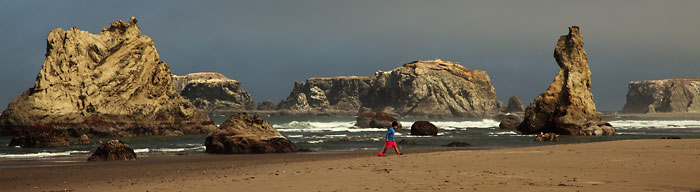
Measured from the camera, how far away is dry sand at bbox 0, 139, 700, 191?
34.0 feet

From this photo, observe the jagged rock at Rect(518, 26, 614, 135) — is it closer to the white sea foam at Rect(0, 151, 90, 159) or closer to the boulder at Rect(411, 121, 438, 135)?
the boulder at Rect(411, 121, 438, 135)

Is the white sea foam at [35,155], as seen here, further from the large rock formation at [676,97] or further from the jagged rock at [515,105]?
the large rock formation at [676,97]

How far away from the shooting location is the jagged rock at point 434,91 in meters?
168

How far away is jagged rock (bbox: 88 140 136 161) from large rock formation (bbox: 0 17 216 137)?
71.6 feet

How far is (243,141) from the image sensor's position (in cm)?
2581

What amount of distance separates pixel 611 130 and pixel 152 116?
1429 inches

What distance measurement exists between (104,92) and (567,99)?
36783 mm

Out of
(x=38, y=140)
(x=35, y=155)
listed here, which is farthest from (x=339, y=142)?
(x=38, y=140)

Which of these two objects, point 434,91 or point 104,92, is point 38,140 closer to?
point 104,92

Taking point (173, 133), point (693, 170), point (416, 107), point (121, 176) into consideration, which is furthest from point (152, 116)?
point (416, 107)

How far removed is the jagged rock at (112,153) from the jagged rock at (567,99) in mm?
33893

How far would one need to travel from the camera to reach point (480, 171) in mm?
13016

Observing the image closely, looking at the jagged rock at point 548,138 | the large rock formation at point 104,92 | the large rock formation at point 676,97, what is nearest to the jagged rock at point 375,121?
the large rock formation at point 104,92

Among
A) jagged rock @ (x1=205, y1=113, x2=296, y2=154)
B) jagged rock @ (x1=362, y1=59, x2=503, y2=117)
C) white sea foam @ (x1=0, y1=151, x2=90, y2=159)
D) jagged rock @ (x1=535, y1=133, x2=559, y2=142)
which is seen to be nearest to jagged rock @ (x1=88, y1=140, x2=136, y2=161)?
jagged rock @ (x1=205, y1=113, x2=296, y2=154)
